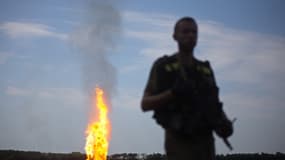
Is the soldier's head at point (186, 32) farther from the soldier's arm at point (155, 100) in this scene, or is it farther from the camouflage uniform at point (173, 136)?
the soldier's arm at point (155, 100)

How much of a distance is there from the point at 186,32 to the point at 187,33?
0.05 ft

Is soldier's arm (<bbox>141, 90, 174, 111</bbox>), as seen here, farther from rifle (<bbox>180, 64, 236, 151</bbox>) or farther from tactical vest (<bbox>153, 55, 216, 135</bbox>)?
rifle (<bbox>180, 64, 236, 151</bbox>)

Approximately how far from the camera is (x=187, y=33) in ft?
18.4

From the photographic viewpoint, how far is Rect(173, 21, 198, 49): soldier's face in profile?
5594mm

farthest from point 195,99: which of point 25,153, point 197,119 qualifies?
point 25,153

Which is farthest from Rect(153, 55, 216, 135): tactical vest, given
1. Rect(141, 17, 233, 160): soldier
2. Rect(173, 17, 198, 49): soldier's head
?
Rect(173, 17, 198, 49): soldier's head

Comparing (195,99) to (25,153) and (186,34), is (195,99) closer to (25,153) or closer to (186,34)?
(186,34)

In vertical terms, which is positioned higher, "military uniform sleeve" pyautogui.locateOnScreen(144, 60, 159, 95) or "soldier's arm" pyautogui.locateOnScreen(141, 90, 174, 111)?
"military uniform sleeve" pyautogui.locateOnScreen(144, 60, 159, 95)

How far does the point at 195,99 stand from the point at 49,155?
111083 millimetres

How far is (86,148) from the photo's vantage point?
59.8m

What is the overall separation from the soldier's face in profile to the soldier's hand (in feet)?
1.53

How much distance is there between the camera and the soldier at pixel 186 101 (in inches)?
212

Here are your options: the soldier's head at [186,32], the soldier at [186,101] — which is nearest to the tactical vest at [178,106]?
the soldier at [186,101]

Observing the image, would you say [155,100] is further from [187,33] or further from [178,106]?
[187,33]
